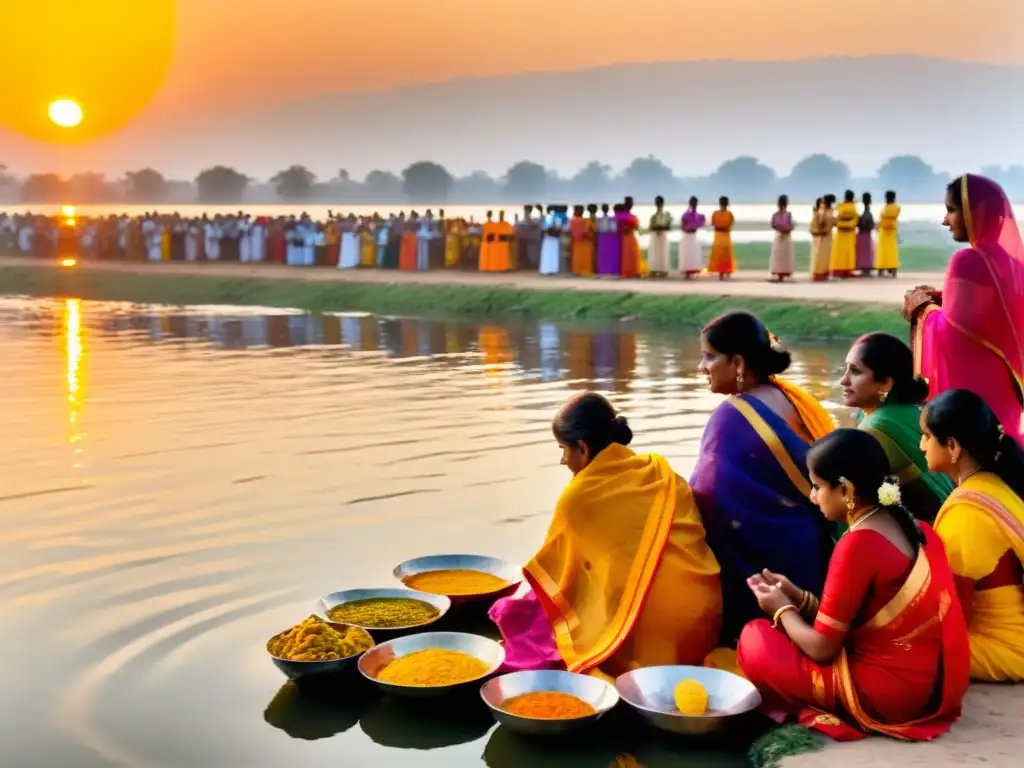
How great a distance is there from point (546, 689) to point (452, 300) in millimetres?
16945

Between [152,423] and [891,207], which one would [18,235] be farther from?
[152,423]

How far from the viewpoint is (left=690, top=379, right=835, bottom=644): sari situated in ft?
14.3

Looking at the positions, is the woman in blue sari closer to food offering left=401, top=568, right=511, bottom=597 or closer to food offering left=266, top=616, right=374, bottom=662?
food offering left=401, top=568, right=511, bottom=597

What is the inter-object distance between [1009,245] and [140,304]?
20.4 m

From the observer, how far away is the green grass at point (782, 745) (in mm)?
A: 3750

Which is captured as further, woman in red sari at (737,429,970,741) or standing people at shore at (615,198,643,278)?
standing people at shore at (615,198,643,278)

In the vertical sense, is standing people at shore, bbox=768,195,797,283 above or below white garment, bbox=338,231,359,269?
below

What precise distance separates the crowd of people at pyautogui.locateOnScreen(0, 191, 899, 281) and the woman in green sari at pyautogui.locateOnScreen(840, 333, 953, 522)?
566 inches

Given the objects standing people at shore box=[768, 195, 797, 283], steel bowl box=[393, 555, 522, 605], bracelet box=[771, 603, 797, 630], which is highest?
standing people at shore box=[768, 195, 797, 283]

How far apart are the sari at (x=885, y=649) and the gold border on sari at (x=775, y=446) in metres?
0.60

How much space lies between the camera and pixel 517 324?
18.4 meters

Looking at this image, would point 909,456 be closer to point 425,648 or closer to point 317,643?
point 425,648

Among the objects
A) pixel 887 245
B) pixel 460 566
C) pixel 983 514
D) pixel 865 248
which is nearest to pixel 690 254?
pixel 865 248

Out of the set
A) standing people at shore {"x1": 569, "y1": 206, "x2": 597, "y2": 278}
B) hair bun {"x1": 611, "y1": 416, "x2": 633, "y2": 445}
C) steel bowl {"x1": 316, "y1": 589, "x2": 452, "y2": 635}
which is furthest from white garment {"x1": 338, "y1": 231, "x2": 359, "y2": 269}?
hair bun {"x1": 611, "y1": 416, "x2": 633, "y2": 445}
